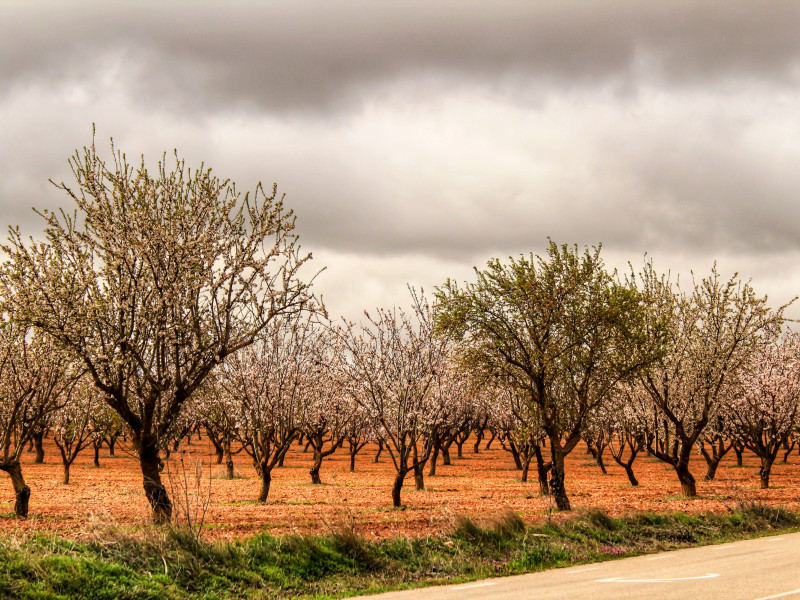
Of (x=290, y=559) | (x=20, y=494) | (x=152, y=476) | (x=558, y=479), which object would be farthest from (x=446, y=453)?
(x=290, y=559)

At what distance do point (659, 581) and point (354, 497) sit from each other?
23.0m

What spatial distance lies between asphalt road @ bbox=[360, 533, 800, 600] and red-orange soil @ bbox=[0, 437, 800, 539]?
3.49 meters

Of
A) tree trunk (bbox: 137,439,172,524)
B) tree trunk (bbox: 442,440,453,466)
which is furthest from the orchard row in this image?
tree trunk (bbox: 442,440,453,466)

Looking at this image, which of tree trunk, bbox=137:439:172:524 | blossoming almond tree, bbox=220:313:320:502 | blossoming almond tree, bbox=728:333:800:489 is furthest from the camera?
blossoming almond tree, bbox=728:333:800:489

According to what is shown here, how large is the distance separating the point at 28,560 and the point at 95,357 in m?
5.83

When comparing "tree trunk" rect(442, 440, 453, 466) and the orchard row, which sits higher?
the orchard row

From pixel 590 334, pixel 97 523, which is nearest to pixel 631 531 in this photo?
pixel 590 334

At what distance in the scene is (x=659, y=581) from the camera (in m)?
13.0

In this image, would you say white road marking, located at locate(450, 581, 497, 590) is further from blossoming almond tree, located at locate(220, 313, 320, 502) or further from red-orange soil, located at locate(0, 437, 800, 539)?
blossoming almond tree, located at locate(220, 313, 320, 502)

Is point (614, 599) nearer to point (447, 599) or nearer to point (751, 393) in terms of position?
point (447, 599)

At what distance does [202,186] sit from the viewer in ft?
58.8

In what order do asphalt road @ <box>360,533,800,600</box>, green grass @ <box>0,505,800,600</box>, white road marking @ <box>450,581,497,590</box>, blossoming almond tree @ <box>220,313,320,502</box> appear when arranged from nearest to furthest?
green grass @ <box>0,505,800,600</box>, asphalt road @ <box>360,533,800,600</box>, white road marking @ <box>450,581,497,590</box>, blossoming almond tree @ <box>220,313,320,502</box>

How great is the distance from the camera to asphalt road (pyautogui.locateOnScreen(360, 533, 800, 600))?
38.3ft

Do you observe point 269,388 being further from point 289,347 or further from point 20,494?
point 20,494
